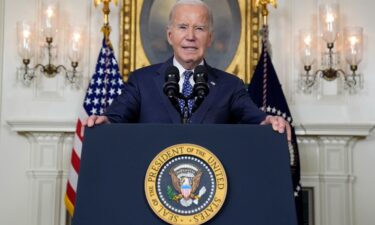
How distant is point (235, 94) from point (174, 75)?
58 cm

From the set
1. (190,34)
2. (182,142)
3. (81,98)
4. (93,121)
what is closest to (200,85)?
(182,142)

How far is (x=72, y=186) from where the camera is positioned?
488 centimetres

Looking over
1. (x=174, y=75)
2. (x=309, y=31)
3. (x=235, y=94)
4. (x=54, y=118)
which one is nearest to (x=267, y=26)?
(x=309, y=31)

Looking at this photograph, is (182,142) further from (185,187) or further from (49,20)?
(49,20)

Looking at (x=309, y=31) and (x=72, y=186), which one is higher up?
(x=309, y=31)

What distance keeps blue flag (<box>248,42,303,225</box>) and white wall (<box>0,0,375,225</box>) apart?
357 millimetres

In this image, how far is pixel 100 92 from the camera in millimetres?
4992

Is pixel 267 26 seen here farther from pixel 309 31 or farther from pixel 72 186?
pixel 72 186

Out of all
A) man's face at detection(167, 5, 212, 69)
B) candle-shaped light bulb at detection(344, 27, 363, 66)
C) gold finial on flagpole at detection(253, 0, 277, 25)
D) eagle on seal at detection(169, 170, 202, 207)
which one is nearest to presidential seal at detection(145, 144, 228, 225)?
eagle on seal at detection(169, 170, 202, 207)

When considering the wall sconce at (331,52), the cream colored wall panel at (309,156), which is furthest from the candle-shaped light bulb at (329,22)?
the cream colored wall panel at (309,156)

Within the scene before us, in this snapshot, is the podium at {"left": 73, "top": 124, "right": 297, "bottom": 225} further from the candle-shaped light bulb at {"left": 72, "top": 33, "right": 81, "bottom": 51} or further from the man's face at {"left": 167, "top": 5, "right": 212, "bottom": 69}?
the candle-shaped light bulb at {"left": 72, "top": 33, "right": 81, "bottom": 51}

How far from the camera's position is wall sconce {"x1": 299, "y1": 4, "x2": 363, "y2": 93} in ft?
16.6

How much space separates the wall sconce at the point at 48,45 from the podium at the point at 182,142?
338 cm

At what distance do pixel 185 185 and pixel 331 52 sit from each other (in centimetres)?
369
